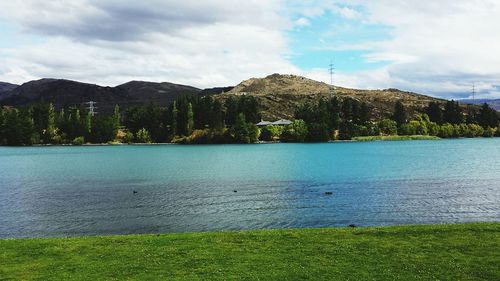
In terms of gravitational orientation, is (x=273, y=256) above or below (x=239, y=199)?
above

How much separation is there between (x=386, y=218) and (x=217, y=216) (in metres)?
16.8

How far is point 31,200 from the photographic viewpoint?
190 ft

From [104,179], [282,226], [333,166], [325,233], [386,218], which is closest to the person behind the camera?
[325,233]

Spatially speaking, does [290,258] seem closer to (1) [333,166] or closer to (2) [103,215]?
(2) [103,215]

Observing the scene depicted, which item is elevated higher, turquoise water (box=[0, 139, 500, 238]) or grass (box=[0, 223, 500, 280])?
grass (box=[0, 223, 500, 280])

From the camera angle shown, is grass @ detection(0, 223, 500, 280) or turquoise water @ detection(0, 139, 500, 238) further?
turquoise water @ detection(0, 139, 500, 238)

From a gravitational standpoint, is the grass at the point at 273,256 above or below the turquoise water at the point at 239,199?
above

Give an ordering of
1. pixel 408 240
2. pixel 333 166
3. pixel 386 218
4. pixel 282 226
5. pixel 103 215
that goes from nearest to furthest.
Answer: pixel 408 240
pixel 282 226
pixel 386 218
pixel 103 215
pixel 333 166

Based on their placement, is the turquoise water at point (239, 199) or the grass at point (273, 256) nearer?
the grass at point (273, 256)

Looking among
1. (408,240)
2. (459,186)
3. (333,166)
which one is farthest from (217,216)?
(333,166)

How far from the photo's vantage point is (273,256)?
76.5ft

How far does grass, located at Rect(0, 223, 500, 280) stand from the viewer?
20.3 metres

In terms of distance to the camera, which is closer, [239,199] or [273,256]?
[273,256]

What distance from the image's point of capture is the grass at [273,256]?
20.3m
